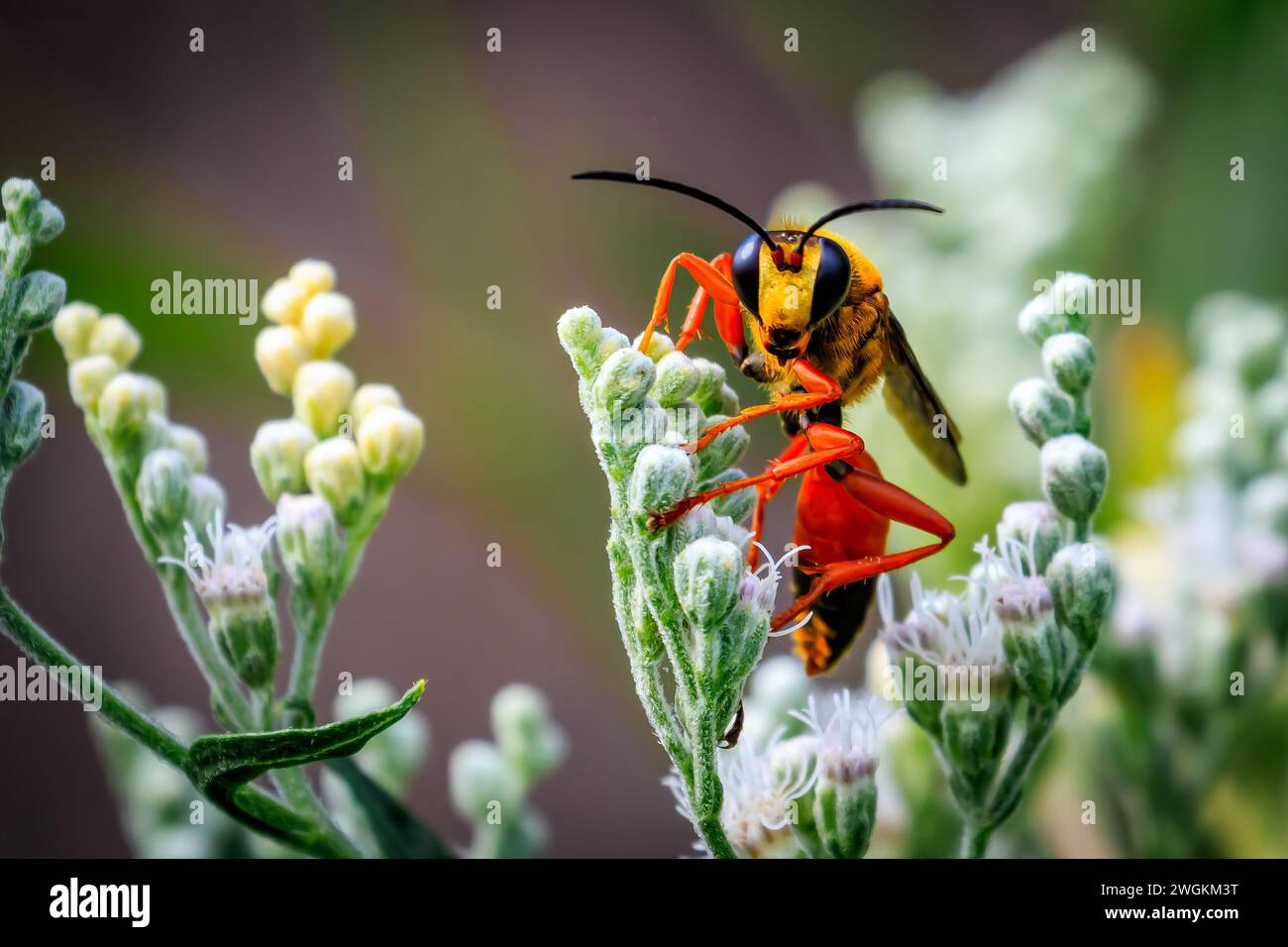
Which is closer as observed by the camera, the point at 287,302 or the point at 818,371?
the point at 287,302

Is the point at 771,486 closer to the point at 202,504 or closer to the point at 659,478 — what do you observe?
the point at 659,478

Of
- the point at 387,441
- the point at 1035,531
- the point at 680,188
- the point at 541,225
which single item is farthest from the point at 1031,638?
the point at 541,225

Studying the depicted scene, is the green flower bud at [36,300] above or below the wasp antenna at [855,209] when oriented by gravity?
below

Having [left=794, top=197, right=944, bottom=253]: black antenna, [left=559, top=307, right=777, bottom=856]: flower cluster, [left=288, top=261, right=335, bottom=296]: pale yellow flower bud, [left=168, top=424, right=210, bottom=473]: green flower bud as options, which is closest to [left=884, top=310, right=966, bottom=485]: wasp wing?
[left=794, top=197, right=944, bottom=253]: black antenna

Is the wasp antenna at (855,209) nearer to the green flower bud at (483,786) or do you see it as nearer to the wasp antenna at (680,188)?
the wasp antenna at (680,188)

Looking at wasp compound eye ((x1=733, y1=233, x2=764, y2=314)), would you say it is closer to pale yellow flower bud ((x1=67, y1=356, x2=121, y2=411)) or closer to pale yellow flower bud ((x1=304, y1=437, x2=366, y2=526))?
pale yellow flower bud ((x1=304, y1=437, x2=366, y2=526))

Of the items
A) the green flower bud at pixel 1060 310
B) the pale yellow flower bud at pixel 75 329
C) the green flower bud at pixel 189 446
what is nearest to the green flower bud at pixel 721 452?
the green flower bud at pixel 1060 310
